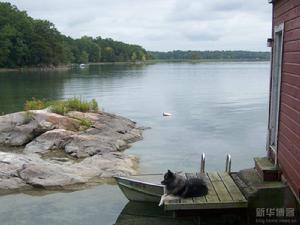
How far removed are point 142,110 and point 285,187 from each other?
91.5 feet

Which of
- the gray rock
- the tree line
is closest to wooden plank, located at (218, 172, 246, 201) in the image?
the gray rock

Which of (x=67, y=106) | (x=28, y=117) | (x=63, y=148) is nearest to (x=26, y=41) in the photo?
(x=67, y=106)

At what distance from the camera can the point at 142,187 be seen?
11586mm

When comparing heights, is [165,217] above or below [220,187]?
below

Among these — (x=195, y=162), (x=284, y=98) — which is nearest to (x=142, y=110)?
(x=195, y=162)

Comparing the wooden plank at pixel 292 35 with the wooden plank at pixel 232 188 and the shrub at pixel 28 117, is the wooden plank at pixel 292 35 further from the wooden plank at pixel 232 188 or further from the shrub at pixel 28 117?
the shrub at pixel 28 117

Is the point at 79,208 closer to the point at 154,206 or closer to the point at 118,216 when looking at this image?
the point at 118,216

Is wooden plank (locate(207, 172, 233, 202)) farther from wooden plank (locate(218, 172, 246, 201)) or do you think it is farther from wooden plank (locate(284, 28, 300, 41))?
wooden plank (locate(284, 28, 300, 41))

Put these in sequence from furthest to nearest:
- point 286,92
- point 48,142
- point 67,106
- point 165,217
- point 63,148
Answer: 1. point 67,106
2. point 48,142
3. point 63,148
4. point 165,217
5. point 286,92

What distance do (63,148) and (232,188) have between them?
11.3 meters

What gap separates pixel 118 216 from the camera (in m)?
12.1

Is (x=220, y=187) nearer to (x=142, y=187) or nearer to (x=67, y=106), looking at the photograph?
(x=142, y=187)

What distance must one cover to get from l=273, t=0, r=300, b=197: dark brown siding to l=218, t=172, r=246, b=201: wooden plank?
1.03 meters

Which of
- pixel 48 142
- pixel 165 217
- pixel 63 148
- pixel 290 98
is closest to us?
pixel 290 98
